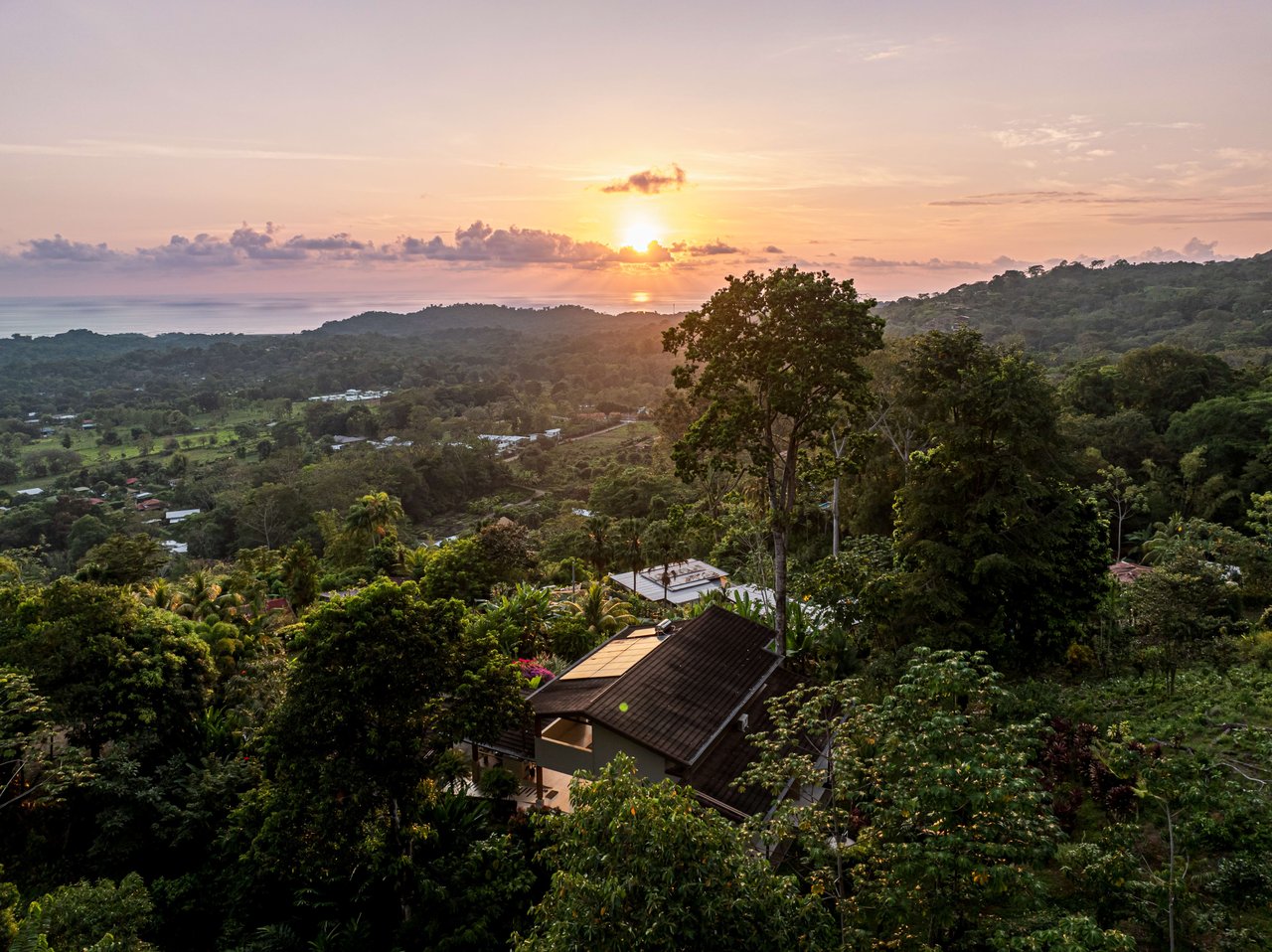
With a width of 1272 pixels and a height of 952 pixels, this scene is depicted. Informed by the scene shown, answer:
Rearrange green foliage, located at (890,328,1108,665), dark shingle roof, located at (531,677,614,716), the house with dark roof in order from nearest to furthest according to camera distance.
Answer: the house with dark roof → dark shingle roof, located at (531,677,614,716) → green foliage, located at (890,328,1108,665)

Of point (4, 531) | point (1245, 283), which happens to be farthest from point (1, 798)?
point (1245, 283)

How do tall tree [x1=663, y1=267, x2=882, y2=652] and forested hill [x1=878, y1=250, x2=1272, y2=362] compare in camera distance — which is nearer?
tall tree [x1=663, y1=267, x2=882, y2=652]

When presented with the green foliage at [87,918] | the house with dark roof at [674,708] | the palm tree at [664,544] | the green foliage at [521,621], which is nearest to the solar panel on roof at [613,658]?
the house with dark roof at [674,708]

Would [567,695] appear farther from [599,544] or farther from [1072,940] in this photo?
[599,544]

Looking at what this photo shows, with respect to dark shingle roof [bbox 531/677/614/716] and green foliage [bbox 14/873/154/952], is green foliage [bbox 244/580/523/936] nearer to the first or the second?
green foliage [bbox 14/873/154/952]

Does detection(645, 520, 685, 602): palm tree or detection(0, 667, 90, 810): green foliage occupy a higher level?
detection(0, 667, 90, 810): green foliage

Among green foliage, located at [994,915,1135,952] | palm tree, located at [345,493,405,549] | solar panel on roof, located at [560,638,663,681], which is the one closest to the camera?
green foliage, located at [994,915,1135,952]

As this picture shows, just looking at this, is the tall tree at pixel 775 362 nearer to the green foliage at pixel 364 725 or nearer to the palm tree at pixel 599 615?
the palm tree at pixel 599 615

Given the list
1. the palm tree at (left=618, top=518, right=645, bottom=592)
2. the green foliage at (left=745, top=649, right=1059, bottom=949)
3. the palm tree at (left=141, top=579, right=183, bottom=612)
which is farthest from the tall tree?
the palm tree at (left=618, top=518, right=645, bottom=592)

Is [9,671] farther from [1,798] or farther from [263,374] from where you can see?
[263,374]
